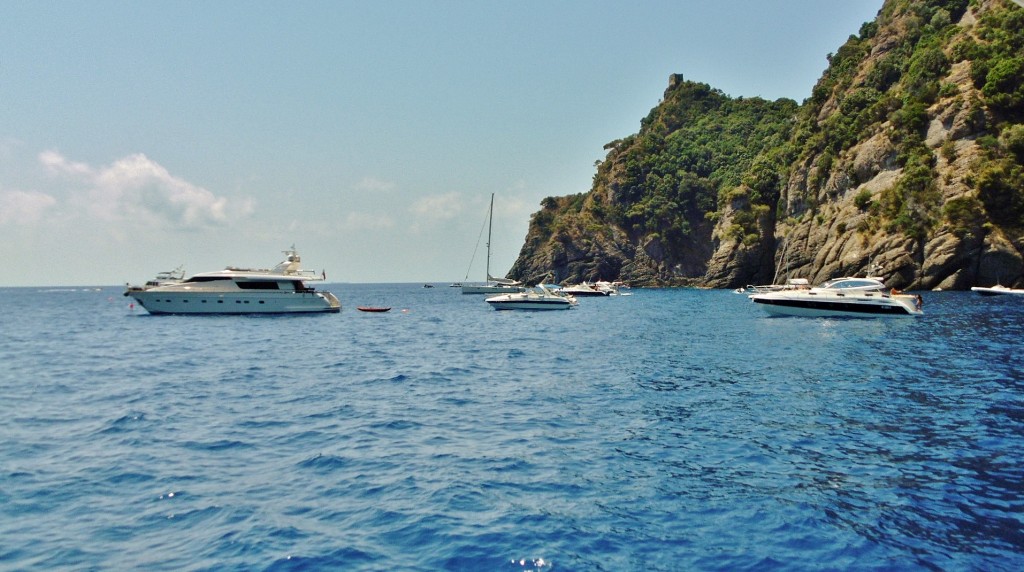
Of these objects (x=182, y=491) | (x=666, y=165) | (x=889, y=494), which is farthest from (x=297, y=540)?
(x=666, y=165)

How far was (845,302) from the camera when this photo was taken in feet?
156

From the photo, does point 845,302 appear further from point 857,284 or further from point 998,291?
point 998,291

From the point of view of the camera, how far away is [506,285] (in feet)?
382

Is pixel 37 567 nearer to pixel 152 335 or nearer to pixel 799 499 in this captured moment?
pixel 799 499

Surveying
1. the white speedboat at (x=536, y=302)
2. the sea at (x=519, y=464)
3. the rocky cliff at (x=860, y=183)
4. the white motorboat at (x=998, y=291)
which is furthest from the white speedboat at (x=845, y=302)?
the rocky cliff at (x=860, y=183)

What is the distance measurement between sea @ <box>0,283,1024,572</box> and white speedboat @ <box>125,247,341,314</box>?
30.4m

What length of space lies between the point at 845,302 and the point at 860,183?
60.0 meters

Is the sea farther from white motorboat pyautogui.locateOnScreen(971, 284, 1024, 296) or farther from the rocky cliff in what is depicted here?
the rocky cliff

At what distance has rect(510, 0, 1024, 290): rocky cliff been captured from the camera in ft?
263

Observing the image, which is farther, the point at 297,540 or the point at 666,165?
the point at 666,165

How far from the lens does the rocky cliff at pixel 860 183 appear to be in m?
80.1

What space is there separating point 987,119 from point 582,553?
101 m

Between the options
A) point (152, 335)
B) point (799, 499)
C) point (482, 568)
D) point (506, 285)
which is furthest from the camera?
point (506, 285)

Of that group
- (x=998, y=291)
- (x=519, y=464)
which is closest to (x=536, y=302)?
(x=998, y=291)
